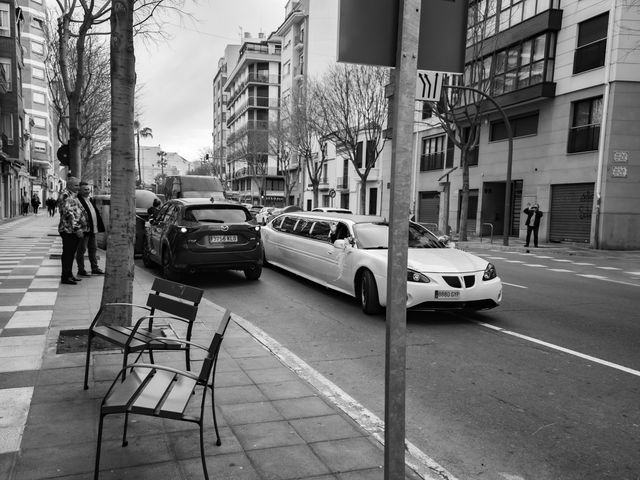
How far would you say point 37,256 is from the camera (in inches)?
510

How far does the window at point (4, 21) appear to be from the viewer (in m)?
29.7

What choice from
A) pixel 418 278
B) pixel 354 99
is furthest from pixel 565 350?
pixel 354 99

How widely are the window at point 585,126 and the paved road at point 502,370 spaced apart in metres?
14.8

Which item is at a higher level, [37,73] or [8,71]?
[37,73]

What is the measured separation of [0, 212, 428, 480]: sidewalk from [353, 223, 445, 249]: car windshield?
10.5ft

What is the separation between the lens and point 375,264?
760 cm

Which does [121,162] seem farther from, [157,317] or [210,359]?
[210,359]

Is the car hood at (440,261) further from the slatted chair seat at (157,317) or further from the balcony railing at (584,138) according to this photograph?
the balcony railing at (584,138)

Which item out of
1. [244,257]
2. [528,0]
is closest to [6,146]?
[244,257]

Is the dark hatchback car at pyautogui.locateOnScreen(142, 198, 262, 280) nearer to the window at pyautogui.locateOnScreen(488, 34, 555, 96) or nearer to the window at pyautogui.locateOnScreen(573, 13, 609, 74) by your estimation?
the window at pyautogui.locateOnScreen(488, 34, 555, 96)

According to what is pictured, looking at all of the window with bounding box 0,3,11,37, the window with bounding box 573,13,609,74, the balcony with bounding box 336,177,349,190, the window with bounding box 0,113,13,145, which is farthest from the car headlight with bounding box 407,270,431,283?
the balcony with bounding box 336,177,349,190

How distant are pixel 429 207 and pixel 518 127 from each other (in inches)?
366

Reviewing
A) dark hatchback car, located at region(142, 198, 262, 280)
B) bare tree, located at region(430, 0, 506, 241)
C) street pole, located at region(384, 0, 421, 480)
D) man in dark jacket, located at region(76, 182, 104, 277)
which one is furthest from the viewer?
bare tree, located at region(430, 0, 506, 241)

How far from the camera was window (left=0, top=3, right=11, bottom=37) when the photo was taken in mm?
29703
